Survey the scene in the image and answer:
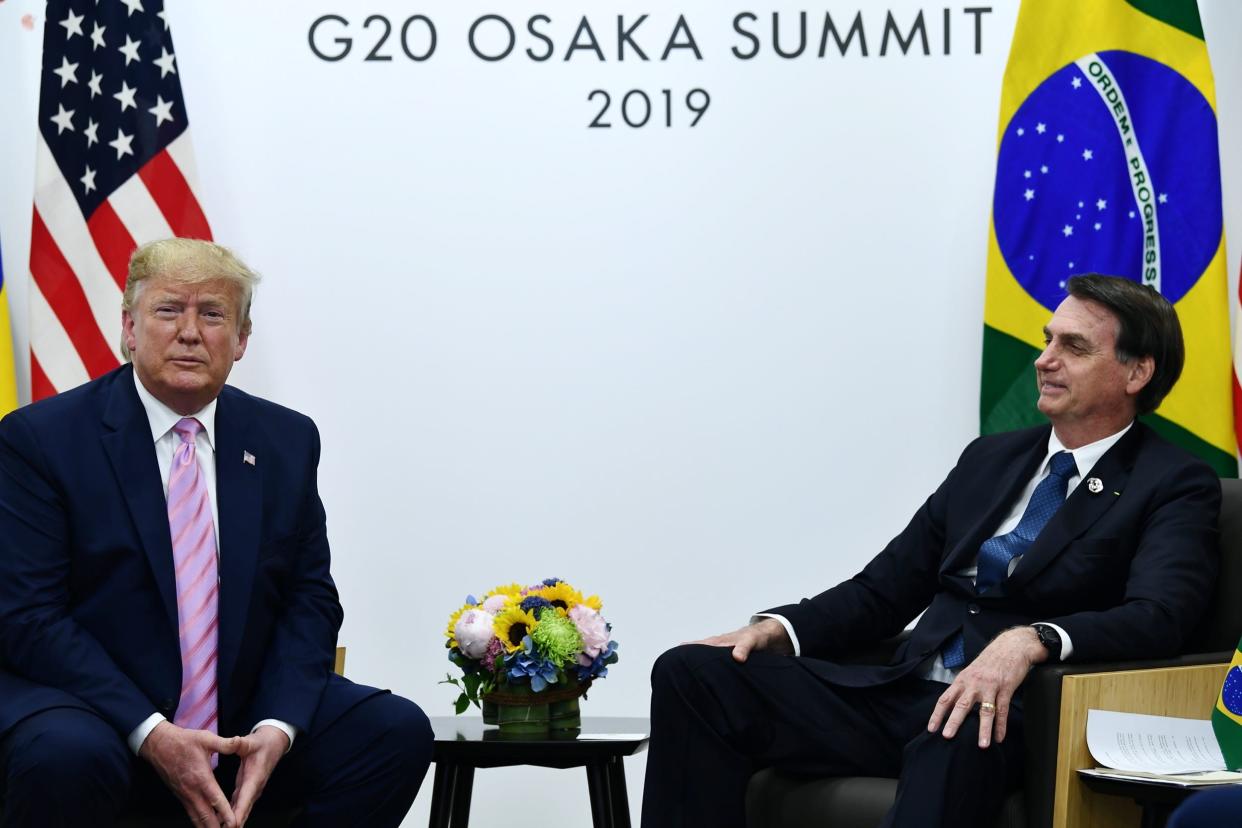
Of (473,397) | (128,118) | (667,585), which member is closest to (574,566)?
(667,585)

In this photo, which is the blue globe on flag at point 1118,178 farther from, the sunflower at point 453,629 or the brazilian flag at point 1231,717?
the sunflower at point 453,629

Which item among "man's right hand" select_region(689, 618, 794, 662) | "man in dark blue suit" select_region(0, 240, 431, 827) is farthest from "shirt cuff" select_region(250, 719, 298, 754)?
"man's right hand" select_region(689, 618, 794, 662)

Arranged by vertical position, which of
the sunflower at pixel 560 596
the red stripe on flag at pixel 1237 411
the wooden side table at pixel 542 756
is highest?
the red stripe on flag at pixel 1237 411

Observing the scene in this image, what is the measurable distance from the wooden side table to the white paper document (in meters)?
0.91

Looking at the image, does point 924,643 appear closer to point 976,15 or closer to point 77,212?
point 976,15

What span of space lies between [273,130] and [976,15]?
1960 millimetres

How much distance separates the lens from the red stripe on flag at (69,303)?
4098 millimetres

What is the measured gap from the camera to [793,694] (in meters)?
3.03

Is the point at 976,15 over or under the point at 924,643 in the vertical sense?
over

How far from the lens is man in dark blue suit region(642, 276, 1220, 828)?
2711mm

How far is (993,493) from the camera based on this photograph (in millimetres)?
3285

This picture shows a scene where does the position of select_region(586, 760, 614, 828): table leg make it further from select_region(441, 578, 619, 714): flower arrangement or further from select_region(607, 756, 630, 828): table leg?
select_region(441, 578, 619, 714): flower arrangement

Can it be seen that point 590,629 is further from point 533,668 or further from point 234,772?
point 234,772

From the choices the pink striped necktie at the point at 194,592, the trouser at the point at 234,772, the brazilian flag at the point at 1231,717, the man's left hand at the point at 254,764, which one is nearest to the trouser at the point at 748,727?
the brazilian flag at the point at 1231,717
